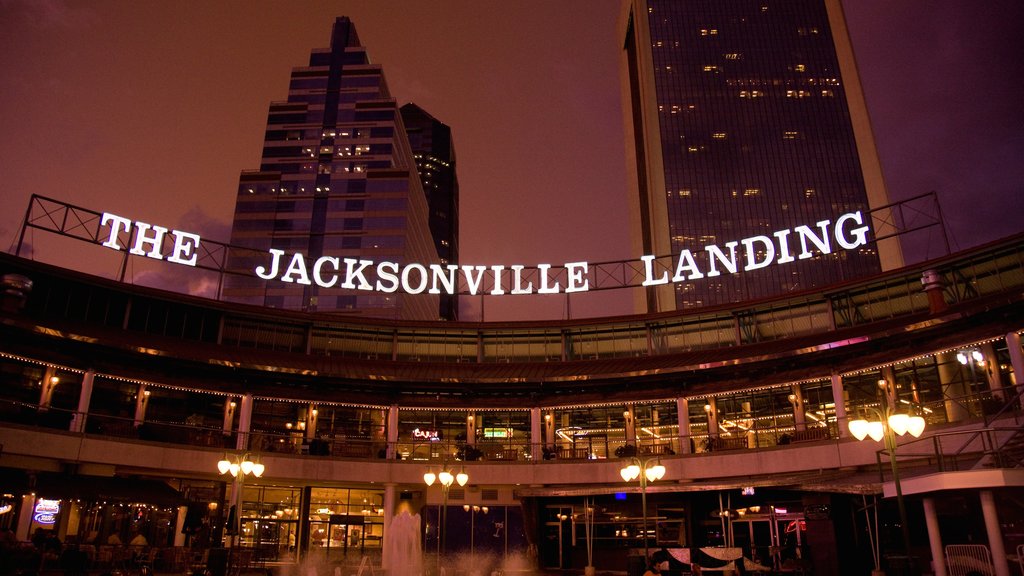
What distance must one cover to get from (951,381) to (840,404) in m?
4.76

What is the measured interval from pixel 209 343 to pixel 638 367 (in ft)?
73.5

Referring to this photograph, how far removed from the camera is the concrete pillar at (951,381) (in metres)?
31.1

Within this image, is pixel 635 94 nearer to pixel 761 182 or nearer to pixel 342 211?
pixel 761 182

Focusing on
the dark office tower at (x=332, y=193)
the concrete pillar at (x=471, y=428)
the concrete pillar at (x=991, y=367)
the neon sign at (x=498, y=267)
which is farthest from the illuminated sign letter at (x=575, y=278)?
the dark office tower at (x=332, y=193)

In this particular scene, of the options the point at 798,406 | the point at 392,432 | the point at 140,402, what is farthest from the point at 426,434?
the point at 798,406

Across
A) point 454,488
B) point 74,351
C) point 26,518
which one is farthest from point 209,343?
point 454,488

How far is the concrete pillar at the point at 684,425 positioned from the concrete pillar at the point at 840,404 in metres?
6.72

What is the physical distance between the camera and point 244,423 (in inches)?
1409

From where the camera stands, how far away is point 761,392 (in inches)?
1455

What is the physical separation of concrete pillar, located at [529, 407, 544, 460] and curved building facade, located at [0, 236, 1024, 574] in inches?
4.8

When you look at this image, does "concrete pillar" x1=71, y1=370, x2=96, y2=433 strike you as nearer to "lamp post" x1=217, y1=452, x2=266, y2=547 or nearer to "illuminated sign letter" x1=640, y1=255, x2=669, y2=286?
"lamp post" x1=217, y1=452, x2=266, y2=547

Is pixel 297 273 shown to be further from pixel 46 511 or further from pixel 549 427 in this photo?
pixel 46 511

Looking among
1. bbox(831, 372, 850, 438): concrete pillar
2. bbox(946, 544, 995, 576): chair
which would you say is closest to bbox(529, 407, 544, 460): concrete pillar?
bbox(831, 372, 850, 438): concrete pillar

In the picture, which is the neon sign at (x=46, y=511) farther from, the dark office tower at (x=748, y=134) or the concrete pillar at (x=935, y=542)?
the dark office tower at (x=748, y=134)
